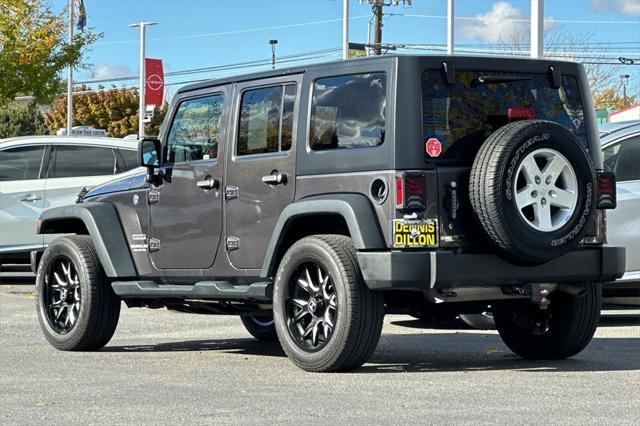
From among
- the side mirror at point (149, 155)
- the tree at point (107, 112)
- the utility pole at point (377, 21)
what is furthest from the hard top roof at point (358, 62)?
the tree at point (107, 112)

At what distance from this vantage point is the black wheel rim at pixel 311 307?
8.99 meters

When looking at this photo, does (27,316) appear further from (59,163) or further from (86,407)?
(86,407)

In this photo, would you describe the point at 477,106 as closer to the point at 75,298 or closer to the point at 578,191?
the point at 578,191

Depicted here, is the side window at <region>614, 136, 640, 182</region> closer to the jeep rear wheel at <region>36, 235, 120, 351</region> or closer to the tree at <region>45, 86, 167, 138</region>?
the jeep rear wheel at <region>36, 235, 120, 351</region>

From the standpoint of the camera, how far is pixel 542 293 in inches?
360

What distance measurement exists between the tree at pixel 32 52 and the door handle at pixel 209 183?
18.8 meters

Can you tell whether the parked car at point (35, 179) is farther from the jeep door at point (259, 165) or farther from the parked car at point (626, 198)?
the jeep door at point (259, 165)

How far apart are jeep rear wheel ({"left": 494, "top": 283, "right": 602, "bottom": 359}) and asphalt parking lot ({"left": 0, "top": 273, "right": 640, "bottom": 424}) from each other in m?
0.12

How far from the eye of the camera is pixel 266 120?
983cm

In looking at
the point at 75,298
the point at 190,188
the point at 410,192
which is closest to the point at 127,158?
the point at 75,298

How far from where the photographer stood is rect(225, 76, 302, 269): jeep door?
375 inches

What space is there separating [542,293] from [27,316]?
6621mm

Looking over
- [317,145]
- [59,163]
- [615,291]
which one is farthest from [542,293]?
[59,163]

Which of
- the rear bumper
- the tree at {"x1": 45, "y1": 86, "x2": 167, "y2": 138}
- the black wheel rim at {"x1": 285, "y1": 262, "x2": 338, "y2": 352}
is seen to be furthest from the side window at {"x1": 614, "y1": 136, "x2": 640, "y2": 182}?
the tree at {"x1": 45, "y1": 86, "x2": 167, "y2": 138}
